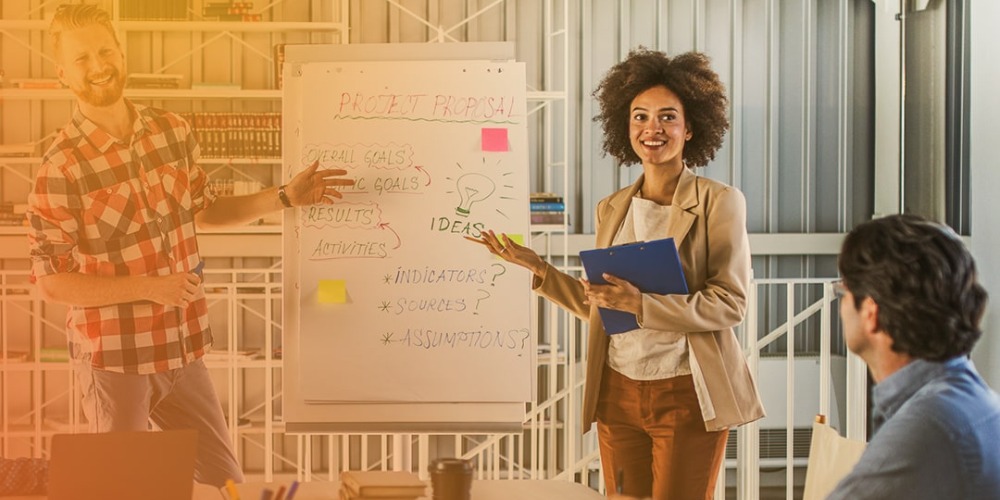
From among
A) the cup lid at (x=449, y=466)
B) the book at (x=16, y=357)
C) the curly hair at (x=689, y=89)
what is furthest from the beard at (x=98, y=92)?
the book at (x=16, y=357)

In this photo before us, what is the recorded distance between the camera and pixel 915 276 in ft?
4.46

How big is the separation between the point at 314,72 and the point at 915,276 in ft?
7.11

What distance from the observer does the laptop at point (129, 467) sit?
168 cm

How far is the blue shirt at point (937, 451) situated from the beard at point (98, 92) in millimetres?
2280

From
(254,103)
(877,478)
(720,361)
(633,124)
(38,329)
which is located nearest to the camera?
(877,478)

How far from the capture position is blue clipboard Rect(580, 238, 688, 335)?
92.7 inches

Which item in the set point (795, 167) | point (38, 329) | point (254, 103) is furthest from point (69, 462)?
point (795, 167)

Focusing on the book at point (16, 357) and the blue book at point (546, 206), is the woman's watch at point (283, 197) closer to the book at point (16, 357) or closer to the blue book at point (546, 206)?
the blue book at point (546, 206)

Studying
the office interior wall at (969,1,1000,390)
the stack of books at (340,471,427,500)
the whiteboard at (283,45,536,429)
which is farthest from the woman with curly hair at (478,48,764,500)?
the office interior wall at (969,1,1000,390)

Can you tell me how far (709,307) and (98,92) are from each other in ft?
5.79

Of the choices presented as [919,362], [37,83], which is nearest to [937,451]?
[919,362]

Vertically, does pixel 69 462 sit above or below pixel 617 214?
below

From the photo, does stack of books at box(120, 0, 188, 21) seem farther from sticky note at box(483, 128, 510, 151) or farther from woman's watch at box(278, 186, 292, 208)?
sticky note at box(483, 128, 510, 151)

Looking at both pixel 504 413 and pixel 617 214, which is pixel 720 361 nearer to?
pixel 617 214
